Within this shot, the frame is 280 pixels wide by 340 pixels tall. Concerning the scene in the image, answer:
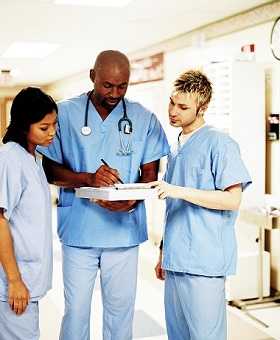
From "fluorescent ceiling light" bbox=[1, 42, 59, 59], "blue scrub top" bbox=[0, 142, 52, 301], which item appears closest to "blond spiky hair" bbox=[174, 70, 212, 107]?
"blue scrub top" bbox=[0, 142, 52, 301]

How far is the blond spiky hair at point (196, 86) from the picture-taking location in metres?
1.81

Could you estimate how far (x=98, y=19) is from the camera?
4.36 m

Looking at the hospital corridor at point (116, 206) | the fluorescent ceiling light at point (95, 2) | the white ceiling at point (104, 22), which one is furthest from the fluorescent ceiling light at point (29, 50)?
the hospital corridor at point (116, 206)

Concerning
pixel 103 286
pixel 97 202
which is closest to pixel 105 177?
pixel 97 202

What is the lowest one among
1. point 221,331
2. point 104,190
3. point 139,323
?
point 139,323

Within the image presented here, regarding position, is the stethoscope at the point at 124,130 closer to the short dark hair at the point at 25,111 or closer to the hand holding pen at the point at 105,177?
the hand holding pen at the point at 105,177

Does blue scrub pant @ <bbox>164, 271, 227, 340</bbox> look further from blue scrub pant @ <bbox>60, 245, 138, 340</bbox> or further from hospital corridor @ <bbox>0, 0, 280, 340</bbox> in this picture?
blue scrub pant @ <bbox>60, 245, 138, 340</bbox>

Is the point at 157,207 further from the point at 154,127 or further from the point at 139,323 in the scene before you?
the point at 154,127

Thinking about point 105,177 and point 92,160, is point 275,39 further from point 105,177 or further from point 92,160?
point 105,177

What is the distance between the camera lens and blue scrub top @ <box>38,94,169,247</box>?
2002 mm

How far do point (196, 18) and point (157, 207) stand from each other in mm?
2120

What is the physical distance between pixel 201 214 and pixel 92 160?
48 cm

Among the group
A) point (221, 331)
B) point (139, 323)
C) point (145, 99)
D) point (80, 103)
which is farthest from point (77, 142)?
point (145, 99)

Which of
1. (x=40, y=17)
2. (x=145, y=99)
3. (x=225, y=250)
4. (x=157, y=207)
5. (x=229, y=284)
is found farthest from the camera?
(x=145, y=99)
